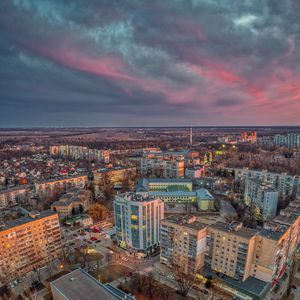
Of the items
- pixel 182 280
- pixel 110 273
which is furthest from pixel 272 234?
pixel 110 273

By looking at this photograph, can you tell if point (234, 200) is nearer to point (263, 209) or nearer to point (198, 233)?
point (263, 209)

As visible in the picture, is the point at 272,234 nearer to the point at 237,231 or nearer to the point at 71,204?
the point at 237,231

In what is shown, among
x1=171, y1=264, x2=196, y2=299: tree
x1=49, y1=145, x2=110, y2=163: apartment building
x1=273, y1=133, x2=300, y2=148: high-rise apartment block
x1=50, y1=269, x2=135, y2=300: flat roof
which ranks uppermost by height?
x1=273, y1=133, x2=300, y2=148: high-rise apartment block

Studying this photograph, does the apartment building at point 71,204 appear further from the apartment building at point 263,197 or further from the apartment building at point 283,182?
the apartment building at point 283,182

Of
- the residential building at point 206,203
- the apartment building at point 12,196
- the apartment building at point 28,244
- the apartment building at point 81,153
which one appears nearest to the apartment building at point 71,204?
the apartment building at point 12,196

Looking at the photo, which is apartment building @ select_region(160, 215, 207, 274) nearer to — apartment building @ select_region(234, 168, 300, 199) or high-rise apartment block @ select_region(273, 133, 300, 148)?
apartment building @ select_region(234, 168, 300, 199)

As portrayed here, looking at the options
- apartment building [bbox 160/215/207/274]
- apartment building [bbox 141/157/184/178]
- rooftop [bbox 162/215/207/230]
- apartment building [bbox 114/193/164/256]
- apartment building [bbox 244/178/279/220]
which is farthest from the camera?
apartment building [bbox 141/157/184/178]


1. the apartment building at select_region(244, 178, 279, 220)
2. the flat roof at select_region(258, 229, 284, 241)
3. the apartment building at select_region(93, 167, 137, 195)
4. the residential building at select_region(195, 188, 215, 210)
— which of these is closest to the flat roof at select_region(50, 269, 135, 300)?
the flat roof at select_region(258, 229, 284, 241)
